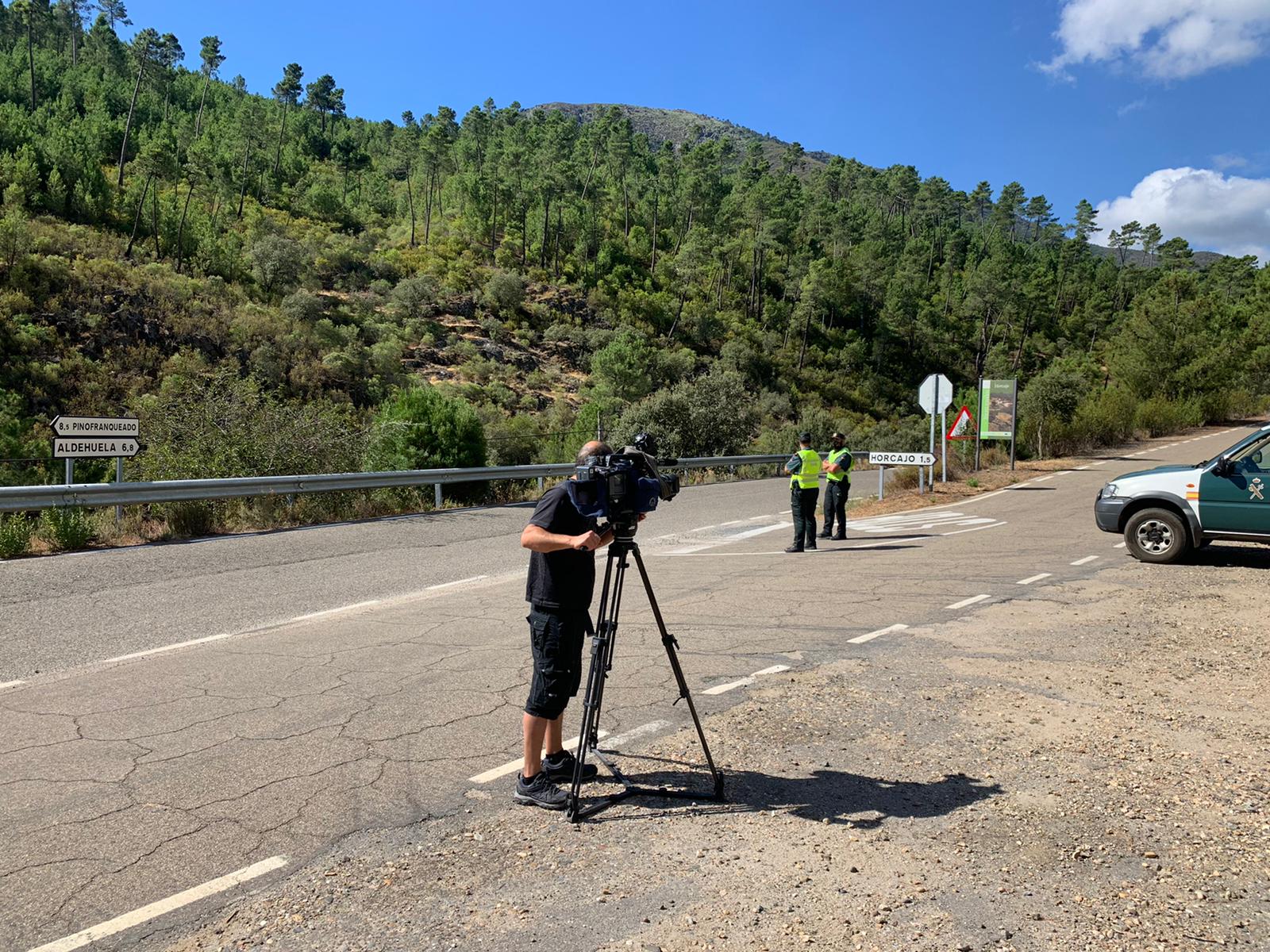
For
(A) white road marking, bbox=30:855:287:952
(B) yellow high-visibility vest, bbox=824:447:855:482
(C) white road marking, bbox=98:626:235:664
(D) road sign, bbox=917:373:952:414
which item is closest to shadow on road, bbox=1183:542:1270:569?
(B) yellow high-visibility vest, bbox=824:447:855:482

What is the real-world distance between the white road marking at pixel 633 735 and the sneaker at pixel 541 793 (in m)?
0.84

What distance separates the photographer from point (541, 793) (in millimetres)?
4293

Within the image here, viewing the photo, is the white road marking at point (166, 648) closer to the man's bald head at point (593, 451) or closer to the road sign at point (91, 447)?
the man's bald head at point (593, 451)

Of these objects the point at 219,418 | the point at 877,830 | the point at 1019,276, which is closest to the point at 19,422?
the point at 219,418

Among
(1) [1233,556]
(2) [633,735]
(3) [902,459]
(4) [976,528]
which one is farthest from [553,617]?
(3) [902,459]

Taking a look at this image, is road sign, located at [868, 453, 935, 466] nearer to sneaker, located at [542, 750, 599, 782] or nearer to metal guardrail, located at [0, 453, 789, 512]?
metal guardrail, located at [0, 453, 789, 512]

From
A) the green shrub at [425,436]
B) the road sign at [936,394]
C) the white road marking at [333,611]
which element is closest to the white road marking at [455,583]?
the white road marking at [333,611]

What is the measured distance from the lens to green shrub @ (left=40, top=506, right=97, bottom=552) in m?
12.2

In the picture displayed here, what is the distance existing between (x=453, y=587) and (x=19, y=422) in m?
34.3

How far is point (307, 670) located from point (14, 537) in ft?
24.8

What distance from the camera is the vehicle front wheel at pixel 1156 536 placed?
11.6 metres

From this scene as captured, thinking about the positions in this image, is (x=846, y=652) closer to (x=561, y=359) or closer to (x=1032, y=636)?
(x=1032, y=636)

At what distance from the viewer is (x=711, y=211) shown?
109m

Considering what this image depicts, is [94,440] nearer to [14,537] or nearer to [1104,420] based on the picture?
[14,537]
